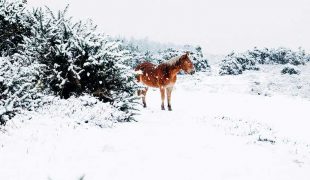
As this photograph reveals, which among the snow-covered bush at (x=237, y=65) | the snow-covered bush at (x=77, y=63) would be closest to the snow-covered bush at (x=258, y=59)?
the snow-covered bush at (x=237, y=65)

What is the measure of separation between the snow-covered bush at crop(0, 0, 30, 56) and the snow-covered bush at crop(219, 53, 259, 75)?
91.7 ft

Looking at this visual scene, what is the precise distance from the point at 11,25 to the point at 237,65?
97.5 feet

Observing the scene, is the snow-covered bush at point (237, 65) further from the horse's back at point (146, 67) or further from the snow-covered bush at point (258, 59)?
the horse's back at point (146, 67)

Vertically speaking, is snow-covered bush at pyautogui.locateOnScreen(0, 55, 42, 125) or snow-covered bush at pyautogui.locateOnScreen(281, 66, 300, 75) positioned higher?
snow-covered bush at pyautogui.locateOnScreen(281, 66, 300, 75)

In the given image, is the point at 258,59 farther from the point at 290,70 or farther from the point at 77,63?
the point at 77,63

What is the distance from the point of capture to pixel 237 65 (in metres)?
39.8

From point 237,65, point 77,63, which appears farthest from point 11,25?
point 237,65

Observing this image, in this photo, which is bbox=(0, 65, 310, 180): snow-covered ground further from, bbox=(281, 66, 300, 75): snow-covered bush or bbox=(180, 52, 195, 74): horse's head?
bbox=(281, 66, 300, 75): snow-covered bush

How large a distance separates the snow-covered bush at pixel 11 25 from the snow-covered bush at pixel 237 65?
2796 cm

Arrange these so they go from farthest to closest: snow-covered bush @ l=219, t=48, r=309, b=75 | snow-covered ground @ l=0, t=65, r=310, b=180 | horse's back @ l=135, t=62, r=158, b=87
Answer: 1. snow-covered bush @ l=219, t=48, r=309, b=75
2. horse's back @ l=135, t=62, r=158, b=87
3. snow-covered ground @ l=0, t=65, r=310, b=180

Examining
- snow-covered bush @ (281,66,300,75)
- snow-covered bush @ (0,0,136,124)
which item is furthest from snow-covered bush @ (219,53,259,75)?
snow-covered bush @ (0,0,136,124)

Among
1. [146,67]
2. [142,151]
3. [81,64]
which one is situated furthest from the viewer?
[146,67]

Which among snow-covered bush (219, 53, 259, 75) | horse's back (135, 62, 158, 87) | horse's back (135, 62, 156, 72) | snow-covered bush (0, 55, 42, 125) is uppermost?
snow-covered bush (219, 53, 259, 75)

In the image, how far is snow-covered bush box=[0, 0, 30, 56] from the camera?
12226 millimetres
